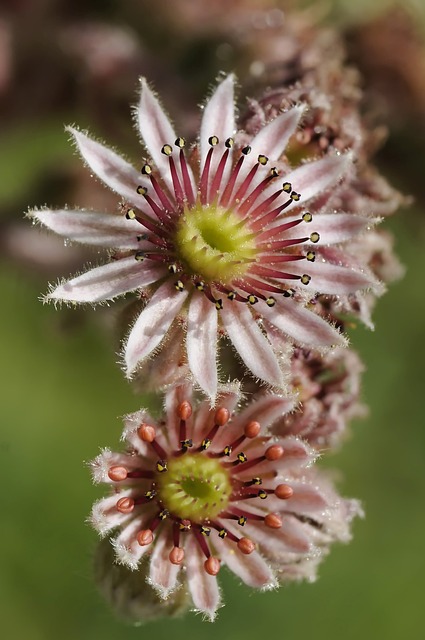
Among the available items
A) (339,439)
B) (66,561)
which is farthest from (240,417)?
(66,561)

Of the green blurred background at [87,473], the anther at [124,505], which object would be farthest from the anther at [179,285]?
the green blurred background at [87,473]

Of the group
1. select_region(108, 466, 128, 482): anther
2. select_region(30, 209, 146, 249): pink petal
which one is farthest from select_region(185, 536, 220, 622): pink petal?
select_region(30, 209, 146, 249): pink petal

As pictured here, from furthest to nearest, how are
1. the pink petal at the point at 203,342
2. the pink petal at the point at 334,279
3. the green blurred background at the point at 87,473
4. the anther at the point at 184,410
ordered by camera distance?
the green blurred background at the point at 87,473 → the pink petal at the point at 334,279 → the anther at the point at 184,410 → the pink petal at the point at 203,342

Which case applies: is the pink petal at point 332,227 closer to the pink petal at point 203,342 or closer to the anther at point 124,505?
the pink petal at point 203,342

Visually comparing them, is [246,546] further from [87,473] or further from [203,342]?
[87,473]

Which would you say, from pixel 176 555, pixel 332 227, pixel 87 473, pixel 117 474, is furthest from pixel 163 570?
pixel 87 473

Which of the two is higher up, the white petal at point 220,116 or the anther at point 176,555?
the white petal at point 220,116

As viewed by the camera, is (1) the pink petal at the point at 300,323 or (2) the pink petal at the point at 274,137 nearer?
Result: (1) the pink petal at the point at 300,323

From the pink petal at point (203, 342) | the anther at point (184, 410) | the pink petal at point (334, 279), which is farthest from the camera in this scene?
the pink petal at point (334, 279)
